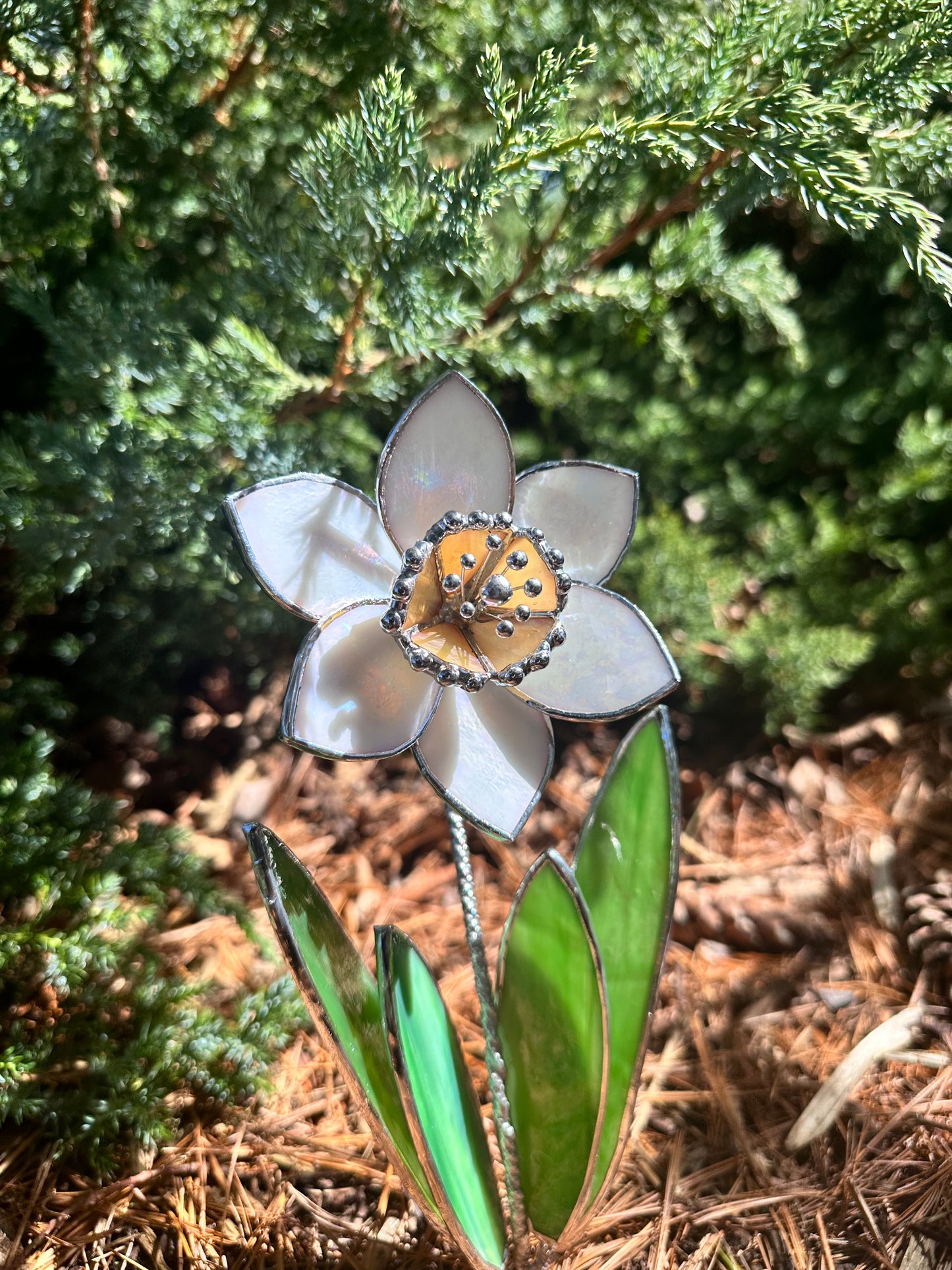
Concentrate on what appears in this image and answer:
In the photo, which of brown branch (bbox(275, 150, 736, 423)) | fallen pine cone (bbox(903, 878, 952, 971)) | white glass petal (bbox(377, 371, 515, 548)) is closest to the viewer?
white glass petal (bbox(377, 371, 515, 548))

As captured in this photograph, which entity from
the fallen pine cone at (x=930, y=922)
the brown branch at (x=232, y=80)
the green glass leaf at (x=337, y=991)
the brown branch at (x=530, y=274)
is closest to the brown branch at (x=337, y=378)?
the brown branch at (x=530, y=274)

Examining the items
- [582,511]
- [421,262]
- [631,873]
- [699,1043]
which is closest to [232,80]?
[421,262]

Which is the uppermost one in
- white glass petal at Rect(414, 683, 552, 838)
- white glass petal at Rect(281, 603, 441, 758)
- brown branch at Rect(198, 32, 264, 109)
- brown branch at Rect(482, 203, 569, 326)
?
brown branch at Rect(198, 32, 264, 109)

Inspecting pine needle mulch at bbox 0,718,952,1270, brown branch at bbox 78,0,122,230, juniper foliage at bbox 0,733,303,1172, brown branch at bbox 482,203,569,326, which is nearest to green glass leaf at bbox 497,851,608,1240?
pine needle mulch at bbox 0,718,952,1270

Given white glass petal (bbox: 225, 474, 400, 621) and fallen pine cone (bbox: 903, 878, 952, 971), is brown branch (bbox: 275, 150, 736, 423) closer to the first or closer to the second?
white glass petal (bbox: 225, 474, 400, 621)

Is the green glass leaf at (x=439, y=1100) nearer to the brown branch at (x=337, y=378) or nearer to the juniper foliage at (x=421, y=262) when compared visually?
the juniper foliage at (x=421, y=262)
